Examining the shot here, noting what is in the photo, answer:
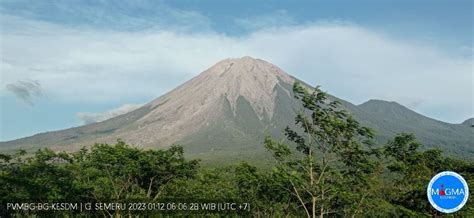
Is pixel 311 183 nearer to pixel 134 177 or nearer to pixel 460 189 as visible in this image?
pixel 460 189

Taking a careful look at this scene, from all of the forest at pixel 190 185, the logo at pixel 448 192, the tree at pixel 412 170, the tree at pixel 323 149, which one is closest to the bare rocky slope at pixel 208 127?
the forest at pixel 190 185

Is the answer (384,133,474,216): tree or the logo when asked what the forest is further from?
the logo

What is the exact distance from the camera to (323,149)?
13062mm

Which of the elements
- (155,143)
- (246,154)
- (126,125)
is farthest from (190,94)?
(246,154)

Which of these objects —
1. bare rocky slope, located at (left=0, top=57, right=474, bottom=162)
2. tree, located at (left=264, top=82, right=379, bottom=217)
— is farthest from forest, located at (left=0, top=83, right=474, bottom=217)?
bare rocky slope, located at (left=0, top=57, right=474, bottom=162)

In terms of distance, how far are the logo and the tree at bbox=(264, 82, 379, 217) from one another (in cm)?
705

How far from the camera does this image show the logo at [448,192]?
5.00 m

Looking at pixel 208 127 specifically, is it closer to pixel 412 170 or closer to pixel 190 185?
pixel 190 185

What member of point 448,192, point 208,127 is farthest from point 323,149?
point 208,127

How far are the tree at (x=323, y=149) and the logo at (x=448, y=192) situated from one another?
7.05 m

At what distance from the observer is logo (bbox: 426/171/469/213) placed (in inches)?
197

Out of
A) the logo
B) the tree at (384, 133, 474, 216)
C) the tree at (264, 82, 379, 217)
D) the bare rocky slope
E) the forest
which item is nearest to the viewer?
the logo

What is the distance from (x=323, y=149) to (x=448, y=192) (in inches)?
317

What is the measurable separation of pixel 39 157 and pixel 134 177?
8.70 m
